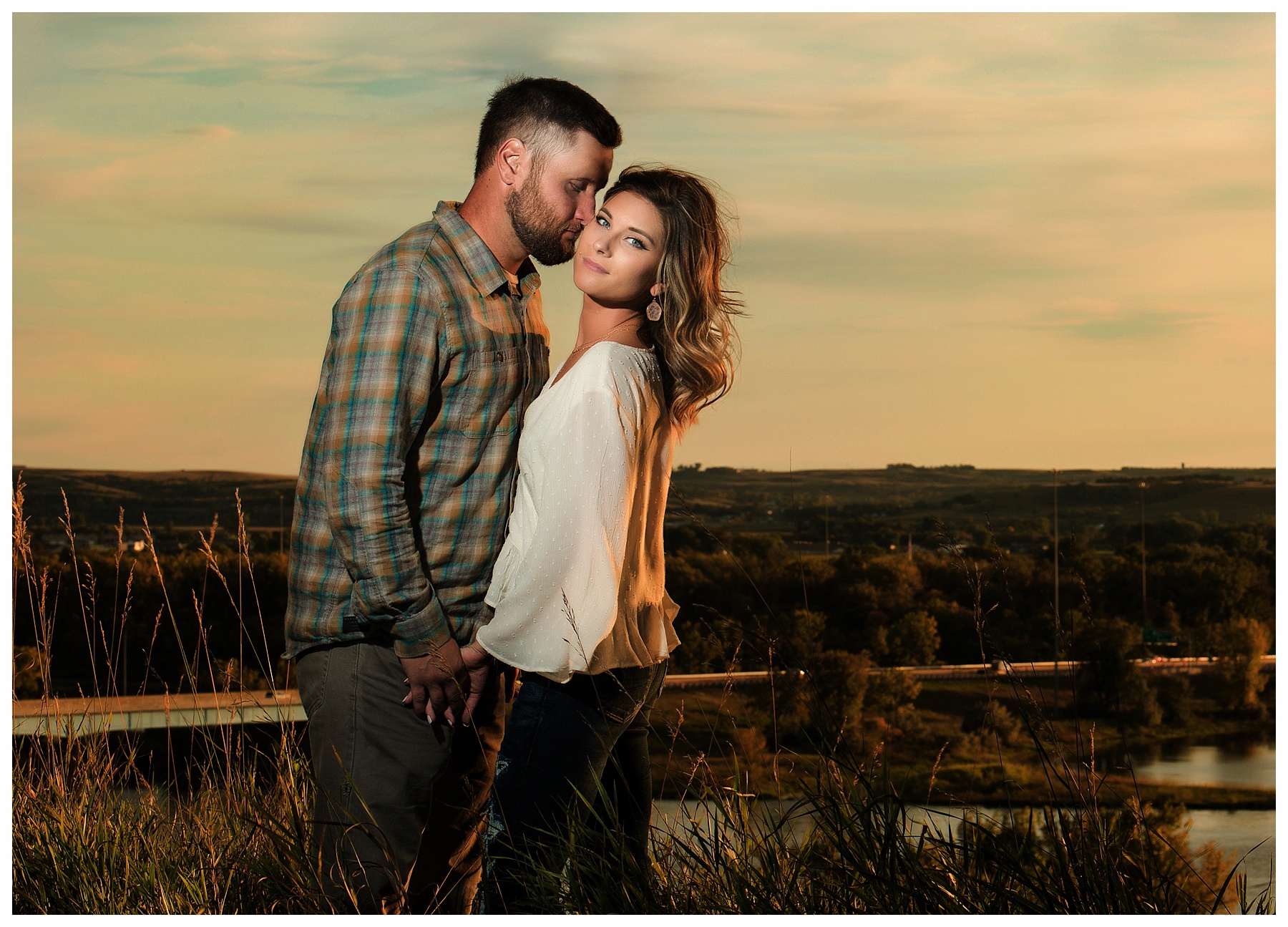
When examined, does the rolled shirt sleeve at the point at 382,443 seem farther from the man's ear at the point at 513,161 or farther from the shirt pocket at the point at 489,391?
the man's ear at the point at 513,161

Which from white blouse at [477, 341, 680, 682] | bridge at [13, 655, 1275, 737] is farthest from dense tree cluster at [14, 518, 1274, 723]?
white blouse at [477, 341, 680, 682]

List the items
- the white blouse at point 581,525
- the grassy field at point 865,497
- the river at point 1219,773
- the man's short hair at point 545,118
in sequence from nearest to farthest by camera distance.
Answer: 1. the white blouse at point 581,525
2. the man's short hair at point 545,118
3. the grassy field at point 865,497
4. the river at point 1219,773

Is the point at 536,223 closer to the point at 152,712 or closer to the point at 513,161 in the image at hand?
the point at 513,161

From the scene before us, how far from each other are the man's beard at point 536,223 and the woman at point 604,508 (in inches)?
3.2

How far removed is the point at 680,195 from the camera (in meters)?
1.99

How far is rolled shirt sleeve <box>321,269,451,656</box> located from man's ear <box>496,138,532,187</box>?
0.31 metres

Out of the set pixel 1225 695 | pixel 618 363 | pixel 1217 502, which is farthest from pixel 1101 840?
pixel 1225 695

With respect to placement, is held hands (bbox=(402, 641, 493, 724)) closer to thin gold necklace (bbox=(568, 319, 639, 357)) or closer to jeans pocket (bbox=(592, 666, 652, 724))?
jeans pocket (bbox=(592, 666, 652, 724))

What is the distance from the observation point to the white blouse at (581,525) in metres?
1.81

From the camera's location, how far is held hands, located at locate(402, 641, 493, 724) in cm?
190

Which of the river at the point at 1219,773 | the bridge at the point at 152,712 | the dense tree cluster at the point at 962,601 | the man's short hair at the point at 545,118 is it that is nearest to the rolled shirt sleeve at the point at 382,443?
the man's short hair at the point at 545,118

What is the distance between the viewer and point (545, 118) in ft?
6.75

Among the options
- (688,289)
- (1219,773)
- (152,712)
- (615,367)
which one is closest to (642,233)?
(688,289)

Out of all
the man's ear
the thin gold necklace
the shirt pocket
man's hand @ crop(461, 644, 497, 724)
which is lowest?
man's hand @ crop(461, 644, 497, 724)
